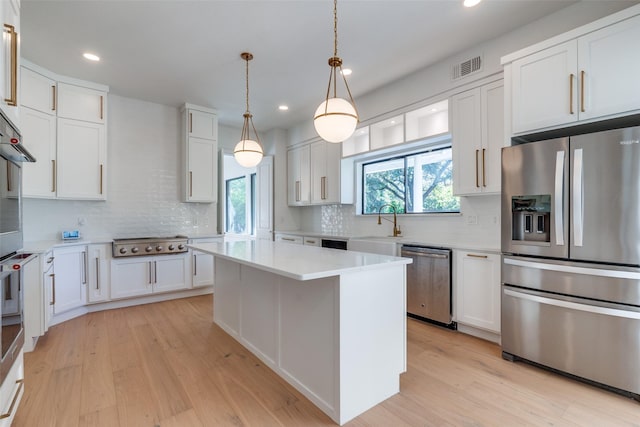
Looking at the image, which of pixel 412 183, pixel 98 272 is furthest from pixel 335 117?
pixel 98 272

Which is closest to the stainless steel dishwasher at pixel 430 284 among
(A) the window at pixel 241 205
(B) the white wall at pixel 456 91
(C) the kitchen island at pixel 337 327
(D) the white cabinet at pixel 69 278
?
(B) the white wall at pixel 456 91

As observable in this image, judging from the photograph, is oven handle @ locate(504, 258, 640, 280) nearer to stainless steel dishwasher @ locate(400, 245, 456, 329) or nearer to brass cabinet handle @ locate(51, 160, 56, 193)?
stainless steel dishwasher @ locate(400, 245, 456, 329)

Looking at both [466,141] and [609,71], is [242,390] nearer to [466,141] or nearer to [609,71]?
[466,141]

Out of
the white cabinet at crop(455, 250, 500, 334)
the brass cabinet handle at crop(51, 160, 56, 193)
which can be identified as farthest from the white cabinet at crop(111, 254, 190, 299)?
the white cabinet at crop(455, 250, 500, 334)

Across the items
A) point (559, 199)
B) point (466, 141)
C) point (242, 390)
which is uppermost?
point (466, 141)

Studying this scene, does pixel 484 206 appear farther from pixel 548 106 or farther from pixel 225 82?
pixel 225 82

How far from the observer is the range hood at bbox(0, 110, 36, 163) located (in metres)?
1.42

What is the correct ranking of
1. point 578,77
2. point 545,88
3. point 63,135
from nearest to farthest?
point 578,77 → point 545,88 → point 63,135

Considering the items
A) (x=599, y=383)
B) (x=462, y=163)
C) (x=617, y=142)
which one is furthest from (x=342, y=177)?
(x=599, y=383)

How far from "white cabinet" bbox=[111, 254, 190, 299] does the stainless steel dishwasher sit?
3.01 metres

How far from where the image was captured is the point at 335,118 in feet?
6.88

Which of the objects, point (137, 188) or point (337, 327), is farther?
point (137, 188)

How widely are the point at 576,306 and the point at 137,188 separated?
4996 millimetres

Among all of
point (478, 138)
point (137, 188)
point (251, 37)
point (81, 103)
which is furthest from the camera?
point (137, 188)
